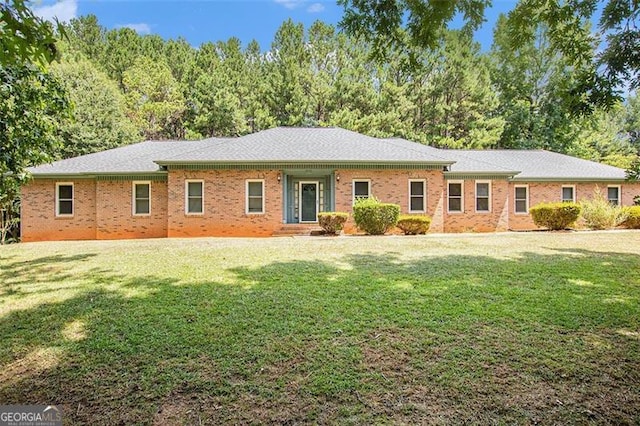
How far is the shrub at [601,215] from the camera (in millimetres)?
15258

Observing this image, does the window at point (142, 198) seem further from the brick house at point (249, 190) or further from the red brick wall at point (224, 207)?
the red brick wall at point (224, 207)

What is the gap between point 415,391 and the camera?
2908mm

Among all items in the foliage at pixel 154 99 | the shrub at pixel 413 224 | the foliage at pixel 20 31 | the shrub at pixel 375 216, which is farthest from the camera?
the foliage at pixel 154 99

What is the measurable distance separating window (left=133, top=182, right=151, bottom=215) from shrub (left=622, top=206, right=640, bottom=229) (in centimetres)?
2042

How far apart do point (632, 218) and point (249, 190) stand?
16164 millimetres

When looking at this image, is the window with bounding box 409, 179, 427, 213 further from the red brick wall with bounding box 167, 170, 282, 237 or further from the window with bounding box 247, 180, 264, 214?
the window with bounding box 247, 180, 264, 214

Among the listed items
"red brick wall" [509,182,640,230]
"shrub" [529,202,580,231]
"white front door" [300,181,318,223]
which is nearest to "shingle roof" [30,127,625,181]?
"red brick wall" [509,182,640,230]

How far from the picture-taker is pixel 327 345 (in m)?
3.61

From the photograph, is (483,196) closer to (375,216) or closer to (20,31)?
(375,216)

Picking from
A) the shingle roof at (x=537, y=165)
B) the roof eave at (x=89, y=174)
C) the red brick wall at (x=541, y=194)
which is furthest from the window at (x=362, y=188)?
the roof eave at (x=89, y=174)

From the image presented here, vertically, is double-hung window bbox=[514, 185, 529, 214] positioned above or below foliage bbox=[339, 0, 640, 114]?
below

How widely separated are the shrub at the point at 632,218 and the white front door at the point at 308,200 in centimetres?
1327

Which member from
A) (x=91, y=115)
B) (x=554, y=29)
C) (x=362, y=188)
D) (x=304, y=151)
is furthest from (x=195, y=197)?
(x=91, y=115)

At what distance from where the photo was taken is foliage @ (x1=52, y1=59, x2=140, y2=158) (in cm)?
2408
